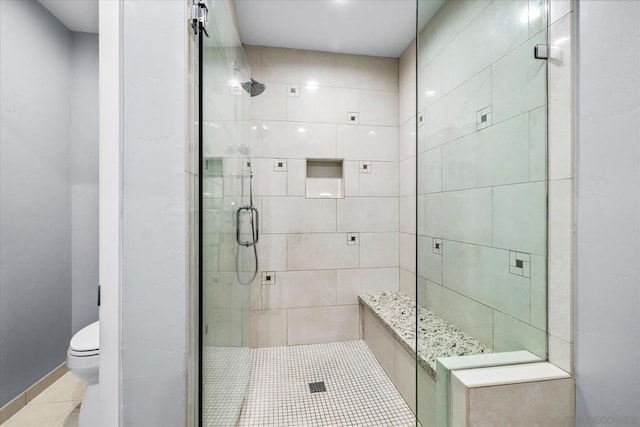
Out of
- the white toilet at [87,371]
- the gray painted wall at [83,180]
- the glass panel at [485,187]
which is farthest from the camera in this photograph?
the gray painted wall at [83,180]

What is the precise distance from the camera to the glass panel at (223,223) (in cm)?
118

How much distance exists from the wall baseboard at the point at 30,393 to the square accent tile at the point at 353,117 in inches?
125

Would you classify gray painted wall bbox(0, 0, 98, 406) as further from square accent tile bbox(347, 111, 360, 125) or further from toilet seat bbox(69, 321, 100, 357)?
square accent tile bbox(347, 111, 360, 125)

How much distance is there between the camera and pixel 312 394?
6.52 ft

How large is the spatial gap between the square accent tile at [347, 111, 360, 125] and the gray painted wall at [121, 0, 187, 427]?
1.98 meters

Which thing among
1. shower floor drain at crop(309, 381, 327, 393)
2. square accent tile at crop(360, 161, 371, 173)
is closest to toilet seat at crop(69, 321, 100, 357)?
shower floor drain at crop(309, 381, 327, 393)

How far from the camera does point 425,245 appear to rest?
1.30m

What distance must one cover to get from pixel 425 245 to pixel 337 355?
1.68 metres

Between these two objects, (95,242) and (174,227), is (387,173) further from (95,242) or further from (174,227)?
(95,242)

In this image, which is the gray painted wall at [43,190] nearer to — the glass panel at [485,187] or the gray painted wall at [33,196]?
the gray painted wall at [33,196]

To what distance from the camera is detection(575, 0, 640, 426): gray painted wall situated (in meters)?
0.96

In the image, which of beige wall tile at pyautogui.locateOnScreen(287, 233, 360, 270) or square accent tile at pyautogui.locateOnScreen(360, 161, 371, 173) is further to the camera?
square accent tile at pyautogui.locateOnScreen(360, 161, 371, 173)

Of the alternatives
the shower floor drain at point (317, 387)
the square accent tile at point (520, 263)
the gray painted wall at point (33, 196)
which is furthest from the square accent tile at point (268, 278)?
the square accent tile at point (520, 263)

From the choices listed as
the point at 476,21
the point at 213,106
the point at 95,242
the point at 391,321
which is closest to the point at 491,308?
the point at 391,321
